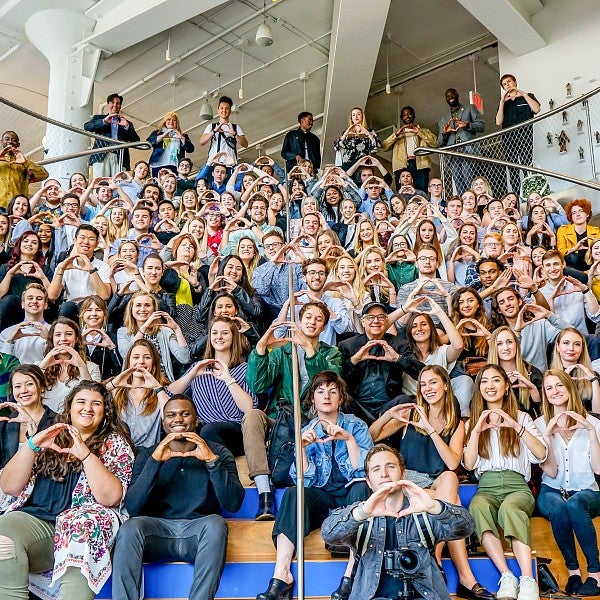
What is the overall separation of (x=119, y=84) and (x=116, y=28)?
6.21 feet

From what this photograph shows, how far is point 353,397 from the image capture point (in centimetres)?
379

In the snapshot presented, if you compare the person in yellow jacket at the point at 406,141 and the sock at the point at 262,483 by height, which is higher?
the person in yellow jacket at the point at 406,141

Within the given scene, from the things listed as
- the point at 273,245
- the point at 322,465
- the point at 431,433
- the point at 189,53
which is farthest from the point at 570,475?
the point at 189,53

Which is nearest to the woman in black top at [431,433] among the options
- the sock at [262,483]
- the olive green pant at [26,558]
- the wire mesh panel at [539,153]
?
the sock at [262,483]

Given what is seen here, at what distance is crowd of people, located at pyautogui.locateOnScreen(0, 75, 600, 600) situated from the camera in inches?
101

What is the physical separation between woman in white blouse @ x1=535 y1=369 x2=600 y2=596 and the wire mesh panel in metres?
4.75

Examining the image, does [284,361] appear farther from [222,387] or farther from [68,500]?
[68,500]

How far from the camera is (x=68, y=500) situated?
107 inches

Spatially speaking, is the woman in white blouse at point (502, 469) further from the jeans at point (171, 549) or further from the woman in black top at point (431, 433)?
the jeans at point (171, 549)

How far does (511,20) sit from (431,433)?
23.8 feet

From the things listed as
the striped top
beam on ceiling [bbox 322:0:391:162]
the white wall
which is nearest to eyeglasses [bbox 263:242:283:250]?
the striped top

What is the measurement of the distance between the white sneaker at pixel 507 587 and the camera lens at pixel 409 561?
0.40m

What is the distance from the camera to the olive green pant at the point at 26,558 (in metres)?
2.42

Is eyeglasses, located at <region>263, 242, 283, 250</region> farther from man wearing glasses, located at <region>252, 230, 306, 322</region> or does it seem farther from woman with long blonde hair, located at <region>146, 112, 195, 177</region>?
woman with long blonde hair, located at <region>146, 112, 195, 177</region>
